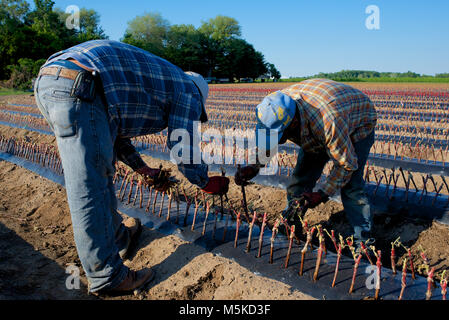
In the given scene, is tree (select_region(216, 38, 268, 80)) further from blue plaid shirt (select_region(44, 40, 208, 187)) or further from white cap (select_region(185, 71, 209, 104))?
blue plaid shirt (select_region(44, 40, 208, 187))

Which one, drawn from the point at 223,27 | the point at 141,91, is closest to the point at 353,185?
the point at 141,91

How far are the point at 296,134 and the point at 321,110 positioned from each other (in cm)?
30

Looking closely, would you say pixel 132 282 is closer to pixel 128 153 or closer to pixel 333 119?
pixel 128 153

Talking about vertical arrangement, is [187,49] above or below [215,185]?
above

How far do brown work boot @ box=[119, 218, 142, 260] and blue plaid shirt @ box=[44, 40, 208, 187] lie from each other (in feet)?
3.19

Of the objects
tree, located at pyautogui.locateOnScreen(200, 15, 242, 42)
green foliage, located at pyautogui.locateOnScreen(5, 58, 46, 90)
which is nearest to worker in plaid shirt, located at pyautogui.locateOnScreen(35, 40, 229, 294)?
green foliage, located at pyautogui.locateOnScreen(5, 58, 46, 90)

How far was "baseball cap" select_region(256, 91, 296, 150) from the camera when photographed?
6.96ft

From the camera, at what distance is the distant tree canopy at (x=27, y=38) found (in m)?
26.1

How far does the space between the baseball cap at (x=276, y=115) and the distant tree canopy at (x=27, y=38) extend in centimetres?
2715

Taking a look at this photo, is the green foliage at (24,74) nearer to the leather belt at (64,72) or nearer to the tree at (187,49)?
the tree at (187,49)

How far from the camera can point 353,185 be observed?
2684mm

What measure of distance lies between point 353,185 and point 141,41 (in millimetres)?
48417

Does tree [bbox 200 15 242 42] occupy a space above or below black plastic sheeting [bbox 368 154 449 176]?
above

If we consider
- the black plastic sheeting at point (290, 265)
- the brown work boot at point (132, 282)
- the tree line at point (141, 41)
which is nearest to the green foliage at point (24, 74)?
the tree line at point (141, 41)
